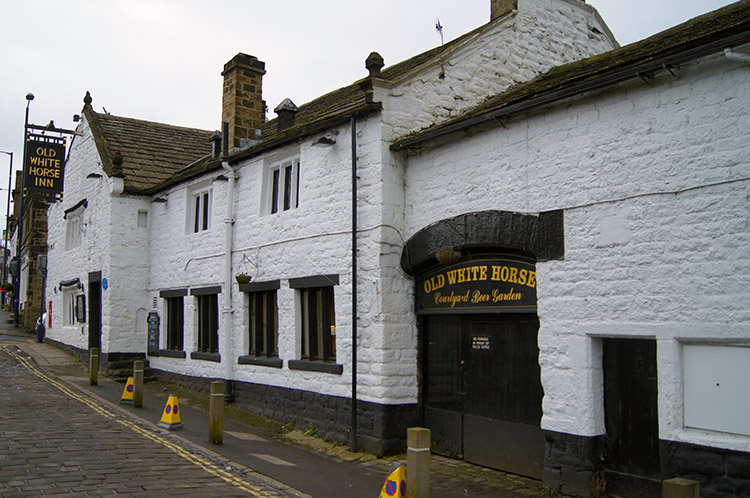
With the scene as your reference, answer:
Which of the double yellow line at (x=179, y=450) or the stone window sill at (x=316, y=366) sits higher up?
the stone window sill at (x=316, y=366)

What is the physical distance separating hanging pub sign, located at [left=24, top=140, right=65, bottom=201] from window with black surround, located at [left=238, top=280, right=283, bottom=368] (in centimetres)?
1368

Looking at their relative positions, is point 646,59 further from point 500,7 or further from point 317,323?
point 317,323

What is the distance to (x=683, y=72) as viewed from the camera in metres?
6.84

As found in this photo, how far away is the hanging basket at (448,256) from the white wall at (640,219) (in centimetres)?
92

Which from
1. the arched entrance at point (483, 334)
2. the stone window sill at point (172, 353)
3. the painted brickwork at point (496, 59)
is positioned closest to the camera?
the arched entrance at point (483, 334)

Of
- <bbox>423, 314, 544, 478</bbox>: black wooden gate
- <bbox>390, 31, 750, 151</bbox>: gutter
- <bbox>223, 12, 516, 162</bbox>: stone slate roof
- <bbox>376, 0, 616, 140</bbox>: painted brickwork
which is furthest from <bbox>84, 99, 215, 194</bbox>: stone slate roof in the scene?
<bbox>423, 314, 544, 478</bbox>: black wooden gate

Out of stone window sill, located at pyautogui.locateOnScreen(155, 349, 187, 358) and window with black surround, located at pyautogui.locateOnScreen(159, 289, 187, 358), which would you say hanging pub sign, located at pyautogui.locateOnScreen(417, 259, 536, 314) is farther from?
window with black surround, located at pyautogui.locateOnScreen(159, 289, 187, 358)

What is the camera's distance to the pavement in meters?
8.03

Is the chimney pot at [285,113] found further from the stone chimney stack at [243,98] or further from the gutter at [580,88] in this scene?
the gutter at [580,88]

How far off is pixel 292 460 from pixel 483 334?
338cm

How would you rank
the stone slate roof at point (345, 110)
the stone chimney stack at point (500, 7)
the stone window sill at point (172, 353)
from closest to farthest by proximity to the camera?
the stone slate roof at point (345, 110) < the stone chimney stack at point (500, 7) < the stone window sill at point (172, 353)

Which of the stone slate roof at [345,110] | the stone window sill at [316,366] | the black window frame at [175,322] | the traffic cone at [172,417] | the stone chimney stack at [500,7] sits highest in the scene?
the stone chimney stack at [500,7]

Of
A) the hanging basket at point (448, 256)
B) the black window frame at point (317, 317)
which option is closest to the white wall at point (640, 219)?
the hanging basket at point (448, 256)

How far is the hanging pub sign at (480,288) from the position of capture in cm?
859
